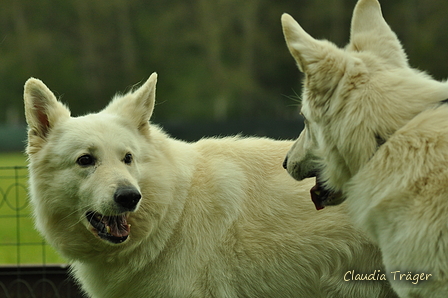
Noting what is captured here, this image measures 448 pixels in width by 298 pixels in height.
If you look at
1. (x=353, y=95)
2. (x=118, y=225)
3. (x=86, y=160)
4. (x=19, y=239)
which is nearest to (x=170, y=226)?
(x=118, y=225)

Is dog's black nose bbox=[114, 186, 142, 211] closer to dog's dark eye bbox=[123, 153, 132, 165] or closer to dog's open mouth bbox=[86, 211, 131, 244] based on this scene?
dog's open mouth bbox=[86, 211, 131, 244]

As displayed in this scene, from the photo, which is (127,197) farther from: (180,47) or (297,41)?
(180,47)

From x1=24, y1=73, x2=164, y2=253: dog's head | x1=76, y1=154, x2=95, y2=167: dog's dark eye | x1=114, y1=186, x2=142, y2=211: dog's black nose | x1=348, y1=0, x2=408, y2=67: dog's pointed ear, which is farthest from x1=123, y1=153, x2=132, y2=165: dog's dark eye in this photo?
x1=348, y1=0, x2=408, y2=67: dog's pointed ear

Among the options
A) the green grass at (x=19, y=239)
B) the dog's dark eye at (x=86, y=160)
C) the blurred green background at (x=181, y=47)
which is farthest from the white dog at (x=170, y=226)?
the blurred green background at (x=181, y=47)

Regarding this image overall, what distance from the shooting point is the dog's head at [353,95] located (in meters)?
3.00

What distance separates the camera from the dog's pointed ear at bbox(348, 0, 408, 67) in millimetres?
3328

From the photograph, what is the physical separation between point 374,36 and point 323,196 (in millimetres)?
1101

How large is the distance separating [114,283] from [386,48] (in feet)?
8.36

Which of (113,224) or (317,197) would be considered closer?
(317,197)

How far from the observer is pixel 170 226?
4035 mm

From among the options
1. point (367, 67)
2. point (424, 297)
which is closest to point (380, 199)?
point (424, 297)

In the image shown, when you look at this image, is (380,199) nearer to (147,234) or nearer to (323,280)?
(323,280)

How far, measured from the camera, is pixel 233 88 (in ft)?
120

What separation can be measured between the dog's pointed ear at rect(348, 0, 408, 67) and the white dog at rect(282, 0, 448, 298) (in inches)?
4.0
